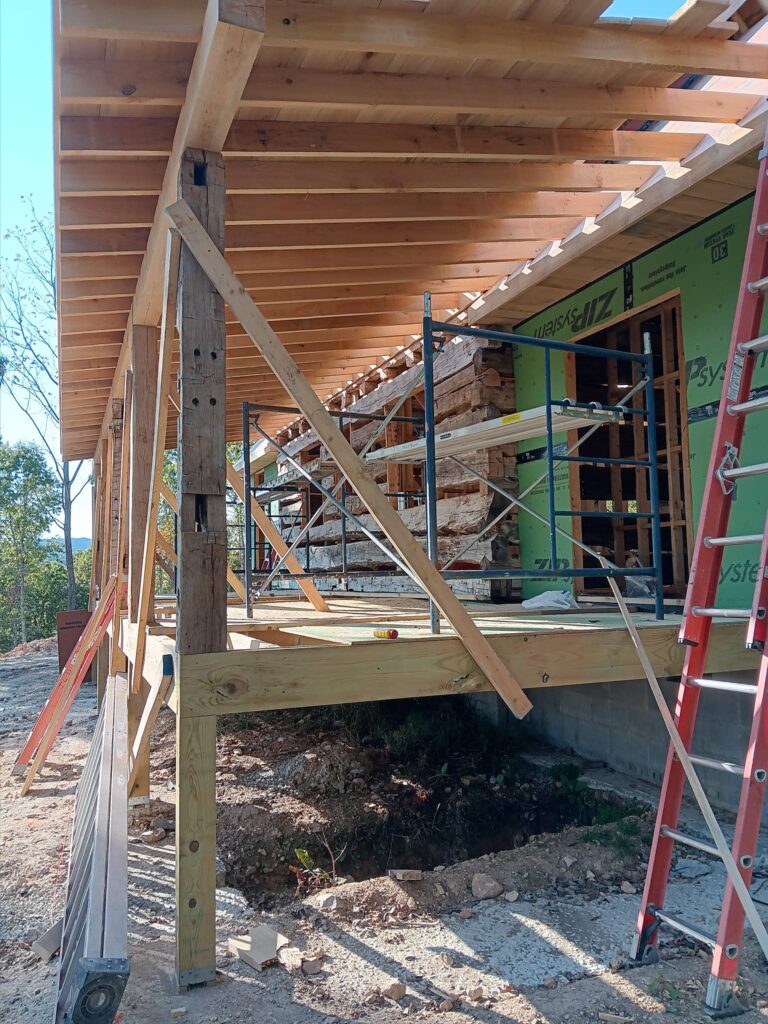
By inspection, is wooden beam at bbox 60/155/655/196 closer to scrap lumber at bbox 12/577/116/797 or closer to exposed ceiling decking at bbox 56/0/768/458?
exposed ceiling decking at bbox 56/0/768/458

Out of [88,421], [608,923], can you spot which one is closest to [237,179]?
[608,923]

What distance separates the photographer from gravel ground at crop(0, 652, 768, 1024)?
294cm

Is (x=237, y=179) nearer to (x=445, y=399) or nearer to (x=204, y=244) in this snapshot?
(x=204, y=244)

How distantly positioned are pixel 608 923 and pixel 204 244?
3.70 metres

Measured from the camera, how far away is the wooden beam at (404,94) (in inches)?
132

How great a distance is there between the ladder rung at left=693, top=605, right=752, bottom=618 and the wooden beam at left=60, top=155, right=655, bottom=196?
2.92m

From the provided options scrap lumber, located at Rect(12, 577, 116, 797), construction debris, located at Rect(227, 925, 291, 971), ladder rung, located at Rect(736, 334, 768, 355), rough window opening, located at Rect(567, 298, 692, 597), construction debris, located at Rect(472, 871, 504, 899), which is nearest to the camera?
construction debris, located at Rect(227, 925, 291, 971)

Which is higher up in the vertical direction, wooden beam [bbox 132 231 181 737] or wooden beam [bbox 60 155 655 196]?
wooden beam [bbox 60 155 655 196]

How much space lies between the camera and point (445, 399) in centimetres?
844

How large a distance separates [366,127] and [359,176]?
40cm

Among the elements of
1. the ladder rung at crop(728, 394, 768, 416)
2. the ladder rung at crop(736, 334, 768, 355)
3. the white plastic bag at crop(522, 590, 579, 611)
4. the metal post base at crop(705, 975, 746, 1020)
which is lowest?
the metal post base at crop(705, 975, 746, 1020)

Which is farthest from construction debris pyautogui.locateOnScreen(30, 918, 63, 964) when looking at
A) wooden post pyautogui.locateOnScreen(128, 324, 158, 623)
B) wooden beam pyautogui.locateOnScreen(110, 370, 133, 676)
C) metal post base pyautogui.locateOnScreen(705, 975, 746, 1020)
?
wooden beam pyautogui.locateOnScreen(110, 370, 133, 676)

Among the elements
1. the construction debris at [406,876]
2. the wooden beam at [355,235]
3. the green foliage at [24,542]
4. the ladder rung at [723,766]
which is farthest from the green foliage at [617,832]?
the green foliage at [24,542]

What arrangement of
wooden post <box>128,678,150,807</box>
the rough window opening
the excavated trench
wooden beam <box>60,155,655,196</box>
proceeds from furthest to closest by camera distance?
the rough window opening
wooden post <box>128,678,150,807</box>
the excavated trench
wooden beam <box>60,155,655,196</box>
